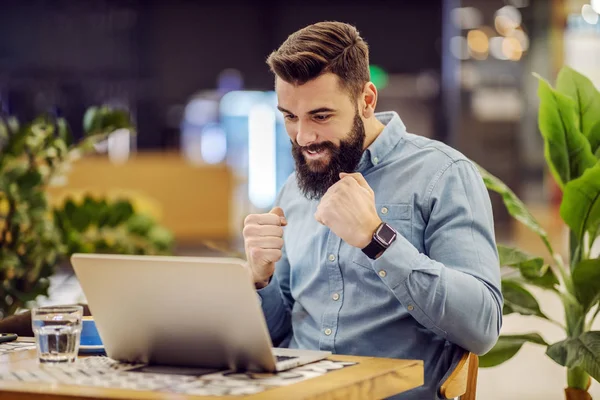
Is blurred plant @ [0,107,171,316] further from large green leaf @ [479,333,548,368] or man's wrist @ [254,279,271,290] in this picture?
large green leaf @ [479,333,548,368]

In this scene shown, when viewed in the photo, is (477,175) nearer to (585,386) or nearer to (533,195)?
(585,386)

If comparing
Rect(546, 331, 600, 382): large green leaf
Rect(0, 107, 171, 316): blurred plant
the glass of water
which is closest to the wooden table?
the glass of water

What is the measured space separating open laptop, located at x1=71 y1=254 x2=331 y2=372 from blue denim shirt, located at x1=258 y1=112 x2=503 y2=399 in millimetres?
266

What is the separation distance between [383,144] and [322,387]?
0.79 meters

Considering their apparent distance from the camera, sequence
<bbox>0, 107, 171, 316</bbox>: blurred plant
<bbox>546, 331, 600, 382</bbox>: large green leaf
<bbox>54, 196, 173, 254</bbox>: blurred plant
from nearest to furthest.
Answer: <bbox>546, 331, 600, 382</bbox>: large green leaf
<bbox>0, 107, 171, 316</bbox>: blurred plant
<bbox>54, 196, 173, 254</bbox>: blurred plant

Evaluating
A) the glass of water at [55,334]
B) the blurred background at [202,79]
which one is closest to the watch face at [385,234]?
the glass of water at [55,334]

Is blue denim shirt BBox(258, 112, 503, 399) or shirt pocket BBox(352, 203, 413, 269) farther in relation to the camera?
shirt pocket BBox(352, 203, 413, 269)

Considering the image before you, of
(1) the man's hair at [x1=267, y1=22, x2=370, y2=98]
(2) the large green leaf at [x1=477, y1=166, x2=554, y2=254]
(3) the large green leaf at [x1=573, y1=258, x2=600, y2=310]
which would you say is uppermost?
(1) the man's hair at [x1=267, y1=22, x2=370, y2=98]

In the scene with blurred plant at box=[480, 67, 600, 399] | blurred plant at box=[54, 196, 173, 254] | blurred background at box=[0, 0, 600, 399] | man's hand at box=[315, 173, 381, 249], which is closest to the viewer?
man's hand at box=[315, 173, 381, 249]

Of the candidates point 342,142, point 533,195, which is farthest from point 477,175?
point 533,195

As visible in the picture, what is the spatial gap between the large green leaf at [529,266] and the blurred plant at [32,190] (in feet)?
4.77

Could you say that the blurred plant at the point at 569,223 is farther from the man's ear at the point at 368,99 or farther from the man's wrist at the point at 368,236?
the man's wrist at the point at 368,236

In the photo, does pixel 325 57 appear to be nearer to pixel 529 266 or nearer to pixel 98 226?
pixel 529 266

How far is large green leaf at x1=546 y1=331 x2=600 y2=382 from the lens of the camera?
2.08 metres
